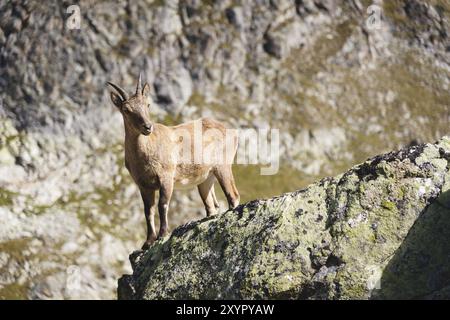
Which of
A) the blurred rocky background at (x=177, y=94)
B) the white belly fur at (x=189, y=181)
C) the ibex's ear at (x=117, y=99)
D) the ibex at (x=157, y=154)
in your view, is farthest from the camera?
the blurred rocky background at (x=177, y=94)

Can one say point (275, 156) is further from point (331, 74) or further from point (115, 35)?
point (115, 35)

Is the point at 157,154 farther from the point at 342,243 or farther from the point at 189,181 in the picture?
the point at 342,243

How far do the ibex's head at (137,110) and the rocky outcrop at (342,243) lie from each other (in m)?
5.45

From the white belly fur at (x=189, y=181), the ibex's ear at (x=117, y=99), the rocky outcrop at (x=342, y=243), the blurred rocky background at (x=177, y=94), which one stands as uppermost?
the blurred rocky background at (x=177, y=94)

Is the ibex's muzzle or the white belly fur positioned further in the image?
the white belly fur

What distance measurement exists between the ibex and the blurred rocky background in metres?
24.7

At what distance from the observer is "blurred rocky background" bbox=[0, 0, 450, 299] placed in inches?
1864

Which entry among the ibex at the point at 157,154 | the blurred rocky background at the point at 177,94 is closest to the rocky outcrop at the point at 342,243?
the ibex at the point at 157,154

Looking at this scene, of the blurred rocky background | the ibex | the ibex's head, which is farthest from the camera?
the blurred rocky background

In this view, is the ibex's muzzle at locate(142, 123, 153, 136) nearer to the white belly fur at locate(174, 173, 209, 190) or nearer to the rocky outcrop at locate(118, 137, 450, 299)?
the white belly fur at locate(174, 173, 209, 190)

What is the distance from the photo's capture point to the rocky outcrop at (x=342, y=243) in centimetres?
1234

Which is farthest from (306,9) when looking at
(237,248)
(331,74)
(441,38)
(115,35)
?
(237,248)

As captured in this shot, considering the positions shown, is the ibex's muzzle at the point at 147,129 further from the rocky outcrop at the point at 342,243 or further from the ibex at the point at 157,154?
the rocky outcrop at the point at 342,243

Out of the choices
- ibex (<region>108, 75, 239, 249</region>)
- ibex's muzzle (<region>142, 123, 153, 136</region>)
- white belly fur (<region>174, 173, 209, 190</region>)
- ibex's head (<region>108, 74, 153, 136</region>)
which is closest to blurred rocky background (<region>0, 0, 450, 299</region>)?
white belly fur (<region>174, 173, 209, 190</region>)
